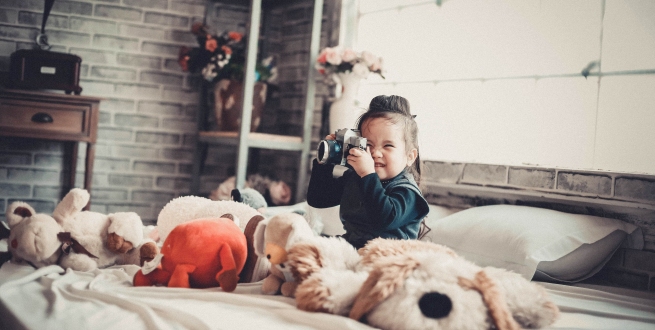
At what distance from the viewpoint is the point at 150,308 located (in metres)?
0.96

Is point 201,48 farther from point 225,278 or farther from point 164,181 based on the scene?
point 225,278

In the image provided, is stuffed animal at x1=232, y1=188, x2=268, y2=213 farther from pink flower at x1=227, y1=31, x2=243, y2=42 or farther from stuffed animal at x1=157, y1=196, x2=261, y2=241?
pink flower at x1=227, y1=31, x2=243, y2=42

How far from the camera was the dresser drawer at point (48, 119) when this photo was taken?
96.6 inches

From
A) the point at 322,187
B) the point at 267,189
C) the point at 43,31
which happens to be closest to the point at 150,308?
the point at 322,187

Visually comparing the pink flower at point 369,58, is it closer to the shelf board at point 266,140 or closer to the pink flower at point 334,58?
the pink flower at point 334,58

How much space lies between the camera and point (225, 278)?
3.63 feet

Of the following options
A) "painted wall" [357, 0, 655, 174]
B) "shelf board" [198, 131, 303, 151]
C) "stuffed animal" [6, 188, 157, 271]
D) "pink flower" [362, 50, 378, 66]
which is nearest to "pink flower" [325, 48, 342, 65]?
"pink flower" [362, 50, 378, 66]

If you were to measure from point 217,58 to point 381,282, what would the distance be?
82.6 inches

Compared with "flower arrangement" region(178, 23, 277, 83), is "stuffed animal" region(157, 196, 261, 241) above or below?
below

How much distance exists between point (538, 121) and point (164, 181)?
6.48 feet

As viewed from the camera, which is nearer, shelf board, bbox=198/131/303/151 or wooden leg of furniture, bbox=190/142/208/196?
shelf board, bbox=198/131/303/151

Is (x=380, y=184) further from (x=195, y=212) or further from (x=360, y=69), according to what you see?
(x=360, y=69)

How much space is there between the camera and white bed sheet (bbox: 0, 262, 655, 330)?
91cm

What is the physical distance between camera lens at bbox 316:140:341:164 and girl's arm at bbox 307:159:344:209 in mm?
190
